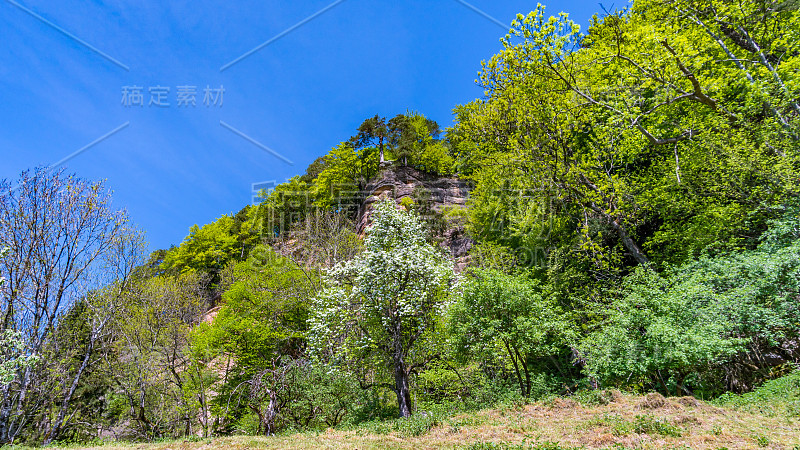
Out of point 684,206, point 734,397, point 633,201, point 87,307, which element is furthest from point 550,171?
point 87,307

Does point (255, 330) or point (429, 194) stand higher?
point (429, 194)

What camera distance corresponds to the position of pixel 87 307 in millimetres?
17203

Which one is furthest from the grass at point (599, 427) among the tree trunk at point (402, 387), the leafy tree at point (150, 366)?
the leafy tree at point (150, 366)

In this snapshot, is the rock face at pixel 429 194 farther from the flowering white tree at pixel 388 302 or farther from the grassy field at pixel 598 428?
the grassy field at pixel 598 428

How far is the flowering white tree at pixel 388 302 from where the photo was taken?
13.7 metres

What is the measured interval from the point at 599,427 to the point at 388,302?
7931 mm

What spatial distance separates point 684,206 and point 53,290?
1008 inches

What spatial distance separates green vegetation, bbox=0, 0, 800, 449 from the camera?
31.4ft

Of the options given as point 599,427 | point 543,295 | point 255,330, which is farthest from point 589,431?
point 255,330

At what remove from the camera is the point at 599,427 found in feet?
24.7

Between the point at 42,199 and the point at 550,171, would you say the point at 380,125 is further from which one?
the point at 42,199

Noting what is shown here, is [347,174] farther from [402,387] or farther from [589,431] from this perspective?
[589,431]

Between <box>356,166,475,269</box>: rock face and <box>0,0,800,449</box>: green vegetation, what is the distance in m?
8.89

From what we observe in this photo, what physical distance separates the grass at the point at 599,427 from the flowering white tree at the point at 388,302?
3.34 meters
